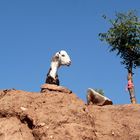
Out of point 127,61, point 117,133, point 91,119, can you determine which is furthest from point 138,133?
point 127,61

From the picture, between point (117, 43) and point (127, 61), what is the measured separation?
1.69 meters

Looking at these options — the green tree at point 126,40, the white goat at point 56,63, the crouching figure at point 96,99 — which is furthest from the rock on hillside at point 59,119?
the green tree at point 126,40

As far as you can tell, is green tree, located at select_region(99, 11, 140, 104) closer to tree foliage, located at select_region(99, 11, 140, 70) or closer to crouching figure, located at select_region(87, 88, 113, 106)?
tree foliage, located at select_region(99, 11, 140, 70)

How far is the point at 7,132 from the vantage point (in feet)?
39.1

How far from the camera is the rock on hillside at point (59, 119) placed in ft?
38.7

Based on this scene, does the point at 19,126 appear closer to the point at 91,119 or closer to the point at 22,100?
the point at 22,100

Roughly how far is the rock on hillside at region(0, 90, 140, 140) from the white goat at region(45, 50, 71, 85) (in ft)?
6.74

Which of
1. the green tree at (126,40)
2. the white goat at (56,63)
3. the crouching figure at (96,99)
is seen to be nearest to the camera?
the crouching figure at (96,99)

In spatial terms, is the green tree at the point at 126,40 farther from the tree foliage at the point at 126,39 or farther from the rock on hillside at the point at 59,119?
the rock on hillside at the point at 59,119

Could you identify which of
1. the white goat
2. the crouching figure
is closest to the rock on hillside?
the crouching figure

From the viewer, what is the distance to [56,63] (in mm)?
16250

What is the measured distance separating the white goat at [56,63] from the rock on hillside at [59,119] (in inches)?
80.9

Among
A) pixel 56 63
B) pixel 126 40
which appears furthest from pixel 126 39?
pixel 56 63

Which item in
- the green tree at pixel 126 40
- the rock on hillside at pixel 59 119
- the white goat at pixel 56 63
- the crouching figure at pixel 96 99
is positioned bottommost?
the rock on hillside at pixel 59 119
